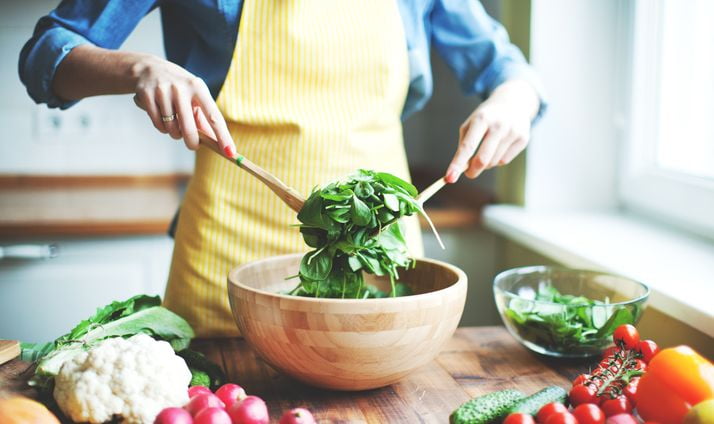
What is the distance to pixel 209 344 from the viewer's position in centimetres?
112

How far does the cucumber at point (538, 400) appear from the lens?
2.69ft

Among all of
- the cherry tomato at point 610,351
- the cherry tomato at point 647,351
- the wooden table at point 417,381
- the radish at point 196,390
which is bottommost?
the wooden table at point 417,381

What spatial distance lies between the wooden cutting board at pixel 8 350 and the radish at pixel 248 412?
1.22 feet

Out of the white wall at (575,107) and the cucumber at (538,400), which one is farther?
the white wall at (575,107)

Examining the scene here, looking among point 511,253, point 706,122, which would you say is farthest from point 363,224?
point 511,253

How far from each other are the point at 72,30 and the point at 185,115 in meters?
0.32

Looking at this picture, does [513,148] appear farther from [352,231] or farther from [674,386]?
[674,386]

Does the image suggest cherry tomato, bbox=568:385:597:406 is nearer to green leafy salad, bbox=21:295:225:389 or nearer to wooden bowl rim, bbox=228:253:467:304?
wooden bowl rim, bbox=228:253:467:304

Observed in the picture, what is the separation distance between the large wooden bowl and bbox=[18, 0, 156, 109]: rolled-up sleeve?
0.49 meters

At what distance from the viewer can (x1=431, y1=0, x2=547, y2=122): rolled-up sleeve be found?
4.43 ft

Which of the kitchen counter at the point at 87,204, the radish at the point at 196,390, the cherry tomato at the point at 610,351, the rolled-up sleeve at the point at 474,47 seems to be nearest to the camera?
the radish at the point at 196,390

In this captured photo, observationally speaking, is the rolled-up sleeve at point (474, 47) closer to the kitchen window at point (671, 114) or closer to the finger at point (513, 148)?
the finger at point (513, 148)

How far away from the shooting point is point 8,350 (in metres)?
0.98

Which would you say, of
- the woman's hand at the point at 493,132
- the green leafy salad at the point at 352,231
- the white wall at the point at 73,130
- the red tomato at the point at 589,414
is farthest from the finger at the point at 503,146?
the white wall at the point at 73,130
